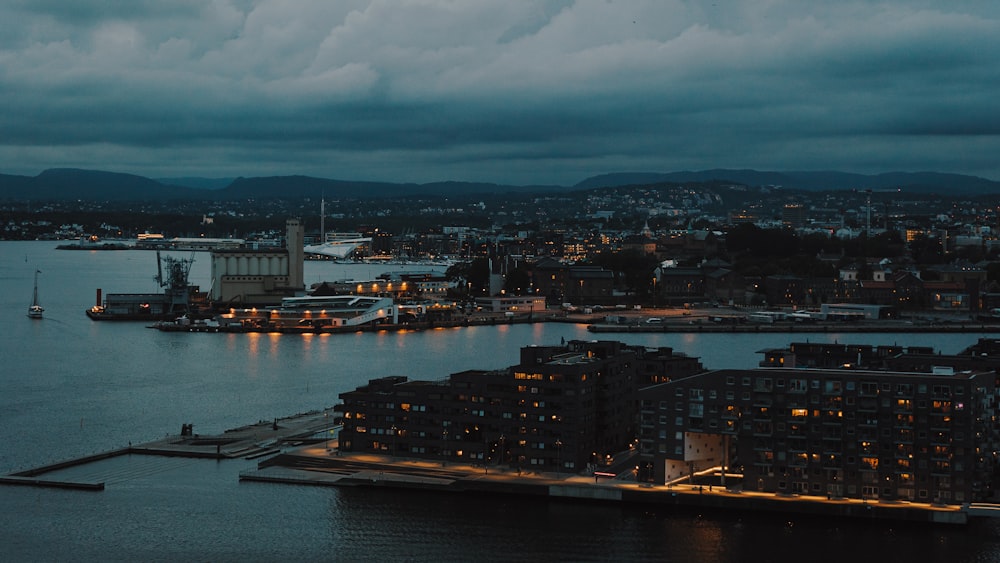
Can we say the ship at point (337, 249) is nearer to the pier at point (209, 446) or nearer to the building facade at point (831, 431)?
the pier at point (209, 446)

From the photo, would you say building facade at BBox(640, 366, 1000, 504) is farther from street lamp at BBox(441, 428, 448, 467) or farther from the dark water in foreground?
street lamp at BBox(441, 428, 448, 467)

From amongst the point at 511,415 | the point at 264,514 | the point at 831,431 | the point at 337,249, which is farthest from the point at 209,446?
the point at 337,249

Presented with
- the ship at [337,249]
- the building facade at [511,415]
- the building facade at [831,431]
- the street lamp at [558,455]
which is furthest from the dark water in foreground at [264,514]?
the ship at [337,249]


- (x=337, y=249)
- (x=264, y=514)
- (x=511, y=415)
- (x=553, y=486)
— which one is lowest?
(x=264, y=514)

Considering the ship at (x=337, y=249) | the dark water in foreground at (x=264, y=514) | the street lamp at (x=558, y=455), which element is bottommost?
the dark water in foreground at (x=264, y=514)

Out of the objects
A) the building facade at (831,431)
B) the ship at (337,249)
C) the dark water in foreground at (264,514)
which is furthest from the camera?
the ship at (337,249)

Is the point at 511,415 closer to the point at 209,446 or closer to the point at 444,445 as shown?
the point at 444,445

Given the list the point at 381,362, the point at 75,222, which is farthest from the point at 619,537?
the point at 75,222

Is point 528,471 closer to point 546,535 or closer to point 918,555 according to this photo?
point 546,535

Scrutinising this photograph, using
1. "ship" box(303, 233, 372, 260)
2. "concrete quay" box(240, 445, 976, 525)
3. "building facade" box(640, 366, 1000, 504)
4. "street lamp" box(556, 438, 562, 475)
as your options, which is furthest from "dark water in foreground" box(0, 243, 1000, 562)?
"ship" box(303, 233, 372, 260)
